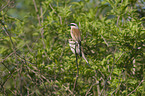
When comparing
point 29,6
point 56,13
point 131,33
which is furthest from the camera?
point 29,6

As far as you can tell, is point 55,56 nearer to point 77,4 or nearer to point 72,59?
point 72,59

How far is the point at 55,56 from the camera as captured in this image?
4.18m

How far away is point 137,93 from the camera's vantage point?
162 inches

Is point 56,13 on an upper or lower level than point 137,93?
upper

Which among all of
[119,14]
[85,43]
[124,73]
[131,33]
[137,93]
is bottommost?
[137,93]

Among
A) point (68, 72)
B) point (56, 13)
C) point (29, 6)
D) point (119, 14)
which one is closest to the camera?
point (119, 14)

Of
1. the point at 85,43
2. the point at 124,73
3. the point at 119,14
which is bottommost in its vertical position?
the point at 124,73

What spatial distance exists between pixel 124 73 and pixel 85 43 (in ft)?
3.94

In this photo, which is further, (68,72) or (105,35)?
(68,72)

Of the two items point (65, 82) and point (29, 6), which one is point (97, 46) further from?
point (29, 6)

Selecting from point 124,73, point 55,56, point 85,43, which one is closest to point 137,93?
point 124,73

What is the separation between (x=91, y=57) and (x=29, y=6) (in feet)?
13.7

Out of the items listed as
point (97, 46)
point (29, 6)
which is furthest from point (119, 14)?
point (29, 6)

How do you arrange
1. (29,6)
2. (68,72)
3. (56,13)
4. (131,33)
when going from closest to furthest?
(131,33), (68,72), (56,13), (29,6)
